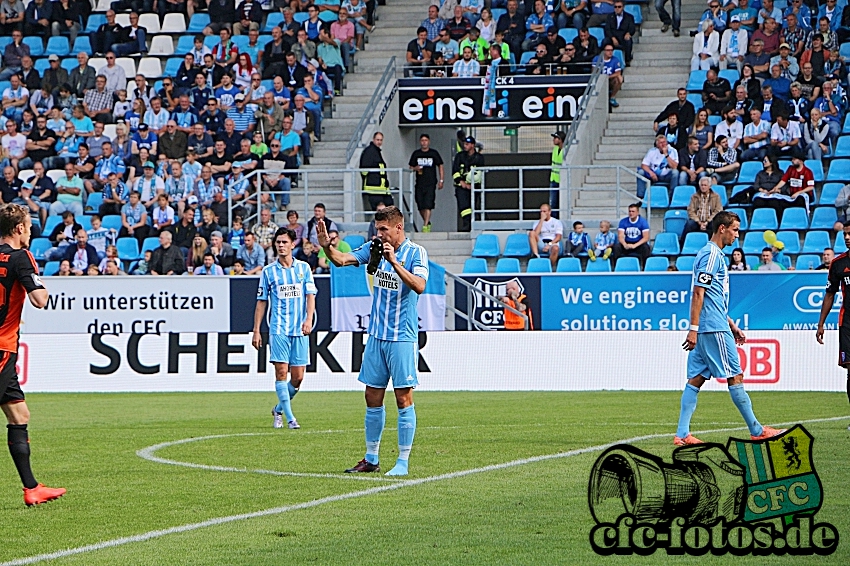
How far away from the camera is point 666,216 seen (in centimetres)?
2514

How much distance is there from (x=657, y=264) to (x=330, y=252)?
50.3 ft

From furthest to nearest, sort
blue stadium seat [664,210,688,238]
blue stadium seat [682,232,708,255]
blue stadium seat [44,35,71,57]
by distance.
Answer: blue stadium seat [44,35,71,57] → blue stadium seat [664,210,688,238] → blue stadium seat [682,232,708,255]

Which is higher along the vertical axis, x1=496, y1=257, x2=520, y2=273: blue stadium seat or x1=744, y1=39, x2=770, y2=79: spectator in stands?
x1=744, y1=39, x2=770, y2=79: spectator in stands

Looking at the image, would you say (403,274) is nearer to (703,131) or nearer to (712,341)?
(712,341)

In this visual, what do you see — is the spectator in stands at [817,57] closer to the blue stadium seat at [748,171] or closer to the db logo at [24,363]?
the blue stadium seat at [748,171]

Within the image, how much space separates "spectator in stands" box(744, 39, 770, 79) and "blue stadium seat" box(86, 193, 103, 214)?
13721mm

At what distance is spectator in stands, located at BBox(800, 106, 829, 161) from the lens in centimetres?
2503

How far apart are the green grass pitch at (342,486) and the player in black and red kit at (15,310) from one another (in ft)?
0.74

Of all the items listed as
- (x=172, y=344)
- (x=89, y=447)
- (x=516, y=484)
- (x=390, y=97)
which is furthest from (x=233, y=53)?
(x=516, y=484)

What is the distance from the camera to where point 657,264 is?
2389 cm

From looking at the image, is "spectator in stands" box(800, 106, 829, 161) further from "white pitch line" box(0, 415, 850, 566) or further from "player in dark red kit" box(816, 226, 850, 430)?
"white pitch line" box(0, 415, 850, 566)

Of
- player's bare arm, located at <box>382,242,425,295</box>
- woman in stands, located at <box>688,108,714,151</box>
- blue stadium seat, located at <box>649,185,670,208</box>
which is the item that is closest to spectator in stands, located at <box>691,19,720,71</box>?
woman in stands, located at <box>688,108,714,151</box>

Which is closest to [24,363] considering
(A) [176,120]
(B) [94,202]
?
(B) [94,202]

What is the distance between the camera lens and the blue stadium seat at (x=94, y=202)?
2823 cm
